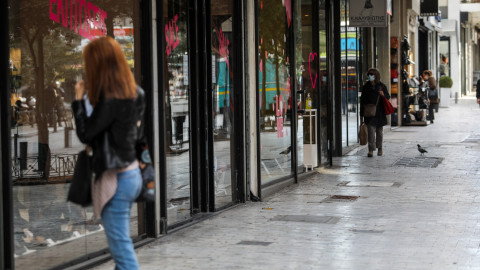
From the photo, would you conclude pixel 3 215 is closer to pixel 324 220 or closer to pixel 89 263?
pixel 89 263

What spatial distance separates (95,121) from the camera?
4.98 m

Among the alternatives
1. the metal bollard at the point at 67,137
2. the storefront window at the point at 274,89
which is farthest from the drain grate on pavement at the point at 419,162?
the metal bollard at the point at 67,137

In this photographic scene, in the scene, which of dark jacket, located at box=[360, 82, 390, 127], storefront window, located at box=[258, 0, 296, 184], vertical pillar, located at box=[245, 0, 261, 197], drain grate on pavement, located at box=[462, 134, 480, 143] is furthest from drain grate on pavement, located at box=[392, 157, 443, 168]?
vertical pillar, located at box=[245, 0, 261, 197]

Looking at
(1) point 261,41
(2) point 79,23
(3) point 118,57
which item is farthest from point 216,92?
(3) point 118,57

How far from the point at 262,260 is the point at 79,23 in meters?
2.60

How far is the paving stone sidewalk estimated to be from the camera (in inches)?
293

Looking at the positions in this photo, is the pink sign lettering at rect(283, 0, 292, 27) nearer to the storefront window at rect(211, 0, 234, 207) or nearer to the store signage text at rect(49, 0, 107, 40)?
the storefront window at rect(211, 0, 234, 207)

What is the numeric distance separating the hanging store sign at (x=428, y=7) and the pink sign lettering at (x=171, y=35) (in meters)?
23.9

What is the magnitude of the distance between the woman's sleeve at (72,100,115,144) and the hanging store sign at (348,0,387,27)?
13858 millimetres

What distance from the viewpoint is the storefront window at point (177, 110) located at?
9094mm

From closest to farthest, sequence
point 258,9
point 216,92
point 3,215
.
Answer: point 3,215 → point 216,92 → point 258,9

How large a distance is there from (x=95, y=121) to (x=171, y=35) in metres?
4.33

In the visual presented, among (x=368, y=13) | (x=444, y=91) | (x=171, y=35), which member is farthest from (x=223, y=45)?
(x=444, y=91)

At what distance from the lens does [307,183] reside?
13180 mm
